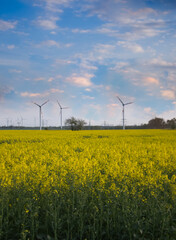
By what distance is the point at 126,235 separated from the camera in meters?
4.71

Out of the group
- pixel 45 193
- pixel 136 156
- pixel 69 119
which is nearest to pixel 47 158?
pixel 136 156

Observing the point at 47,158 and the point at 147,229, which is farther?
the point at 47,158

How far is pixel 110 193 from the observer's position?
6.16 m

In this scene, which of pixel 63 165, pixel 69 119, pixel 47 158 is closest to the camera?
pixel 63 165

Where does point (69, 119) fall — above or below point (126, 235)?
above

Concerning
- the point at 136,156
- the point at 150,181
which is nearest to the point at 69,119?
the point at 136,156

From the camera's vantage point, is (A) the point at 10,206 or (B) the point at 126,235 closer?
(B) the point at 126,235

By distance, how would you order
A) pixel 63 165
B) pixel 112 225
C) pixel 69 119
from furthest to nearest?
pixel 69 119 → pixel 63 165 → pixel 112 225

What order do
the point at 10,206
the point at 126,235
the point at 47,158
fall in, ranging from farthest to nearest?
1. the point at 47,158
2. the point at 10,206
3. the point at 126,235

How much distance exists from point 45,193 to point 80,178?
54.8 inches

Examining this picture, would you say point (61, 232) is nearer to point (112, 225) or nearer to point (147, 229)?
point (112, 225)

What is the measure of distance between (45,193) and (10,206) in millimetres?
956

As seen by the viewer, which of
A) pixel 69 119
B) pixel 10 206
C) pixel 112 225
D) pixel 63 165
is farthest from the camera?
pixel 69 119

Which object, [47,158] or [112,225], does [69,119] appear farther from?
[112,225]
